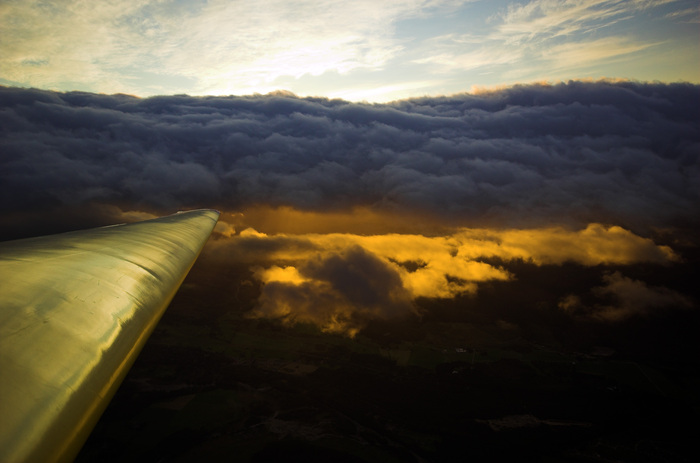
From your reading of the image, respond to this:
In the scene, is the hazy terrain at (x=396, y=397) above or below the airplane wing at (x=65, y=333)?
below

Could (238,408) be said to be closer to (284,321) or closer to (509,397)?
(284,321)

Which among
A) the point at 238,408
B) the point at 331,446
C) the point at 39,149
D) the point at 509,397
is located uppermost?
the point at 39,149

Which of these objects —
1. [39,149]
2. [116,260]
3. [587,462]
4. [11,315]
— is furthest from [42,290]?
[39,149]

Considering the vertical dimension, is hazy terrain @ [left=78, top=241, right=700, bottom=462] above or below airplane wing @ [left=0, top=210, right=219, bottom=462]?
below

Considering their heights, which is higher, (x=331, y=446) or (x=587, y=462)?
(x=331, y=446)

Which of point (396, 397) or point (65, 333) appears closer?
point (65, 333)

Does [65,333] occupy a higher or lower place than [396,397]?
higher

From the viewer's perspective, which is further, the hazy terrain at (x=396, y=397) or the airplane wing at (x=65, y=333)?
the hazy terrain at (x=396, y=397)

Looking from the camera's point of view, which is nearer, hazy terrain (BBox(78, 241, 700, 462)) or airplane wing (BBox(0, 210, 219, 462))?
airplane wing (BBox(0, 210, 219, 462))
